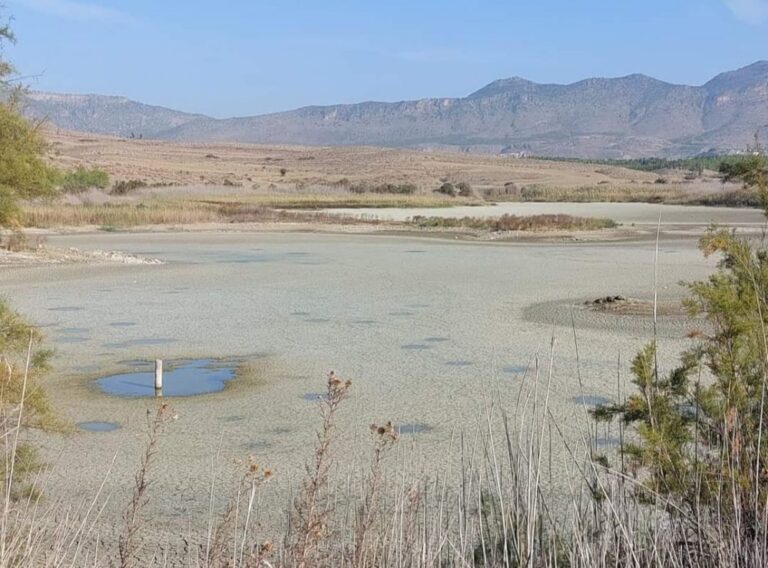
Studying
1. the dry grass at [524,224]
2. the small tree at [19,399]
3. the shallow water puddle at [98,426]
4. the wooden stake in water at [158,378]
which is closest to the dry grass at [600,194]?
the dry grass at [524,224]

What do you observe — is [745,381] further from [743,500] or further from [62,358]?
[62,358]

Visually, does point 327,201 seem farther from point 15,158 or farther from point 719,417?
point 719,417

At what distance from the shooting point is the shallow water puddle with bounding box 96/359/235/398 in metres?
13.7

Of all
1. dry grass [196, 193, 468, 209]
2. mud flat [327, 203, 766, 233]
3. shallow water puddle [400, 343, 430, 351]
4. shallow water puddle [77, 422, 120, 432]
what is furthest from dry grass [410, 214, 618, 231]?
shallow water puddle [77, 422, 120, 432]

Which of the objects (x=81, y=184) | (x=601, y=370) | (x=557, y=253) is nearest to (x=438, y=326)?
(x=601, y=370)

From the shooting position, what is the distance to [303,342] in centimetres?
1728

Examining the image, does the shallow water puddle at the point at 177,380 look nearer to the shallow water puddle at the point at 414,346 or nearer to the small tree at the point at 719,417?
the shallow water puddle at the point at 414,346

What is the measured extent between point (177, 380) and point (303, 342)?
3102 millimetres

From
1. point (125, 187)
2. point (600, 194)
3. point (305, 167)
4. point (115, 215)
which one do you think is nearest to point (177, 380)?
point (115, 215)

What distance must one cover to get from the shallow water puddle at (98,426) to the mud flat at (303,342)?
0.06m

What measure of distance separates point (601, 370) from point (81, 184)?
5714 centimetres

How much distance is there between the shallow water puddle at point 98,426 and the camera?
1155 cm

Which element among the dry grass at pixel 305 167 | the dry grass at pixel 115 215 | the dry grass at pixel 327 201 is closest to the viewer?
the dry grass at pixel 115 215

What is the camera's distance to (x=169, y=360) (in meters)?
16.0
